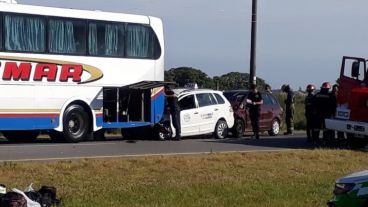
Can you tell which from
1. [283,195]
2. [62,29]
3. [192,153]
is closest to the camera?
[283,195]

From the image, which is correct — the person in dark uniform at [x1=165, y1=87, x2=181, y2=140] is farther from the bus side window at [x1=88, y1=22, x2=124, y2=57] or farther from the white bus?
the bus side window at [x1=88, y1=22, x2=124, y2=57]

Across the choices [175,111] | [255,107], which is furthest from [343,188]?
[255,107]

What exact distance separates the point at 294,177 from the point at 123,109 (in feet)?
32.8

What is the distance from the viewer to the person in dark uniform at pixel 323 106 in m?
22.2

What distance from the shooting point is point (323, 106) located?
881 inches

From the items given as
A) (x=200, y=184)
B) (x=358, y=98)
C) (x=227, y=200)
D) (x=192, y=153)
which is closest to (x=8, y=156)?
(x=192, y=153)

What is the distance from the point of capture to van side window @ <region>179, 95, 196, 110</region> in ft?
80.2

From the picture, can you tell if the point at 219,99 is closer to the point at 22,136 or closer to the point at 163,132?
the point at 163,132

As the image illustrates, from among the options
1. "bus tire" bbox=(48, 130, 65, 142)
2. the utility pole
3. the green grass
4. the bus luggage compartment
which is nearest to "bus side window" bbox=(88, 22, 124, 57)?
the bus luggage compartment

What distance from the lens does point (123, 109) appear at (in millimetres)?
23688

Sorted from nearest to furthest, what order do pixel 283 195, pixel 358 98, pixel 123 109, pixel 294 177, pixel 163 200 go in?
pixel 163 200 → pixel 283 195 → pixel 294 177 → pixel 358 98 → pixel 123 109

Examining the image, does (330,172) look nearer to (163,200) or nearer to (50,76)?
(163,200)

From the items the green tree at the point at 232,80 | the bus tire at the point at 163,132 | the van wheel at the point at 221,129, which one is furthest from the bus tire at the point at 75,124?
the green tree at the point at 232,80

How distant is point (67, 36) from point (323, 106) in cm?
709
